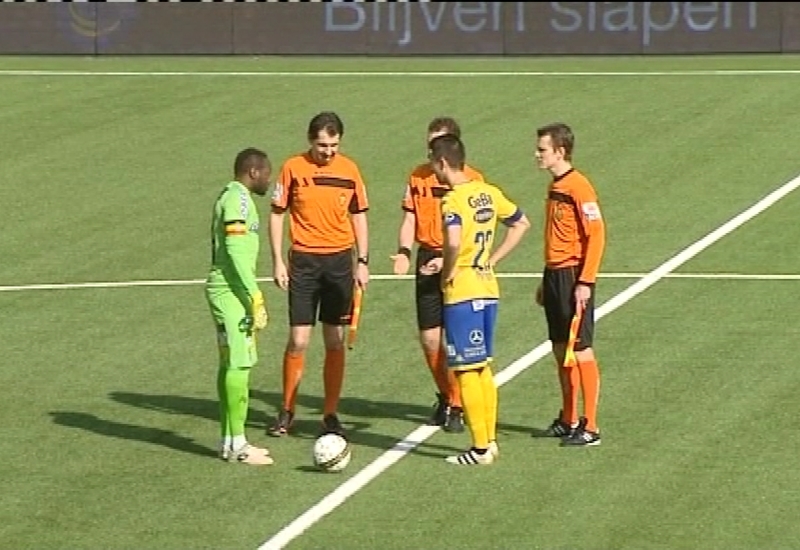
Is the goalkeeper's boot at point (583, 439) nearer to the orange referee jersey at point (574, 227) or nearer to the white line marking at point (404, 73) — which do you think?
the orange referee jersey at point (574, 227)

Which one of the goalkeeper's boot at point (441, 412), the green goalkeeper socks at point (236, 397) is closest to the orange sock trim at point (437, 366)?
the goalkeeper's boot at point (441, 412)

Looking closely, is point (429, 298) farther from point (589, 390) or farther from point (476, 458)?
point (476, 458)

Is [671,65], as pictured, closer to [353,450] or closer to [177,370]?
[177,370]

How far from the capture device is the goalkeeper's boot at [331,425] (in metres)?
16.0

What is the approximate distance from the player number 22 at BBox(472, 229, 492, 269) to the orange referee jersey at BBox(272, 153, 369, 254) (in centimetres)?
144

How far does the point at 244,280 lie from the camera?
15.0 meters

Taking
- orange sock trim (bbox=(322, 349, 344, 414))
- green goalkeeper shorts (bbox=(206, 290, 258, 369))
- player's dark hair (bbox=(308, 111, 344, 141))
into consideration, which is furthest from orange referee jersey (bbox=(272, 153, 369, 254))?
green goalkeeper shorts (bbox=(206, 290, 258, 369))

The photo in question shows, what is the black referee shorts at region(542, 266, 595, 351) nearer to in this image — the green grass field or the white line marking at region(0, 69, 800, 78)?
the green grass field

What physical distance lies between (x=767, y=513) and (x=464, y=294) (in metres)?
2.51

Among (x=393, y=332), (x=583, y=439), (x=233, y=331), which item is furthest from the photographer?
(x=393, y=332)

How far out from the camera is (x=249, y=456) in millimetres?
15211

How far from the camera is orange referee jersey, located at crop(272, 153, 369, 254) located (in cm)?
1612

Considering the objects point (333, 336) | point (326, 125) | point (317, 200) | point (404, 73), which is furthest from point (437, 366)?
point (404, 73)

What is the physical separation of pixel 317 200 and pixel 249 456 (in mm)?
2000
